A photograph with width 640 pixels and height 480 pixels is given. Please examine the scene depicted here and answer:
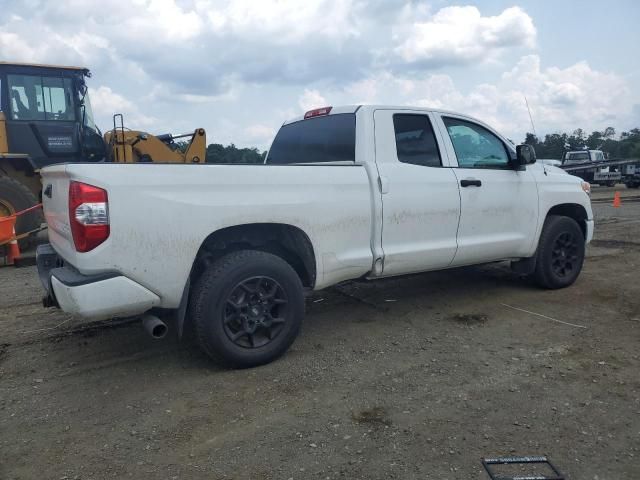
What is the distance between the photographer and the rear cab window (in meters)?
4.57

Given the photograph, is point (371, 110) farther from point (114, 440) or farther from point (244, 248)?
point (114, 440)

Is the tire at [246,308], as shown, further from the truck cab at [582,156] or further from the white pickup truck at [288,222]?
the truck cab at [582,156]

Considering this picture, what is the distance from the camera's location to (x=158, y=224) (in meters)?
3.36

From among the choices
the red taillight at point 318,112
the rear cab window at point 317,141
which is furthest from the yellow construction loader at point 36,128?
the red taillight at point 318,112

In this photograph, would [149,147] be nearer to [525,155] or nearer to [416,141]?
[416,141]

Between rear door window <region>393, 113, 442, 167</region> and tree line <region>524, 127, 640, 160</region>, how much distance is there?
197 centimetres

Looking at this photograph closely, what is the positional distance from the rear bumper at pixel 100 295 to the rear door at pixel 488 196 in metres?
2.89

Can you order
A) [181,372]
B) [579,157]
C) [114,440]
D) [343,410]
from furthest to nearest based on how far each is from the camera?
[579,157] → [181,372] → [343,410] → [114,440]

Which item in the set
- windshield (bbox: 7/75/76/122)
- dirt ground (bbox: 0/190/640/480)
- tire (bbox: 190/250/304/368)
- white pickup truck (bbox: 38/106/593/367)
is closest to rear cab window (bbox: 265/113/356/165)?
white pickup truck (bbox: 38/106/593/367)

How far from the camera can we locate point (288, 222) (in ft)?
12.6

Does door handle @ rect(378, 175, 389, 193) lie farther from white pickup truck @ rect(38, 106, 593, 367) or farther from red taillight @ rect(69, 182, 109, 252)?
red taillight @ rect(69, 182, 109, 252)

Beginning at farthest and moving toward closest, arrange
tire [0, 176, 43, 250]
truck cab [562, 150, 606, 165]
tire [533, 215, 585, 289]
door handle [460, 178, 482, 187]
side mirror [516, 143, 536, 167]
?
1. truck cab [562, 150, 606, 165]
2. tire [0, 176, 43, 250]
3. tire [533, 215, 585, 289]
4. side mirror [516, 143, 536, 167]
5. door handle [460, 178, 482, 187]

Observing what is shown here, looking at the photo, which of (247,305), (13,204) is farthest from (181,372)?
(13,204)

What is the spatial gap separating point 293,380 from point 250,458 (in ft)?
3.08
